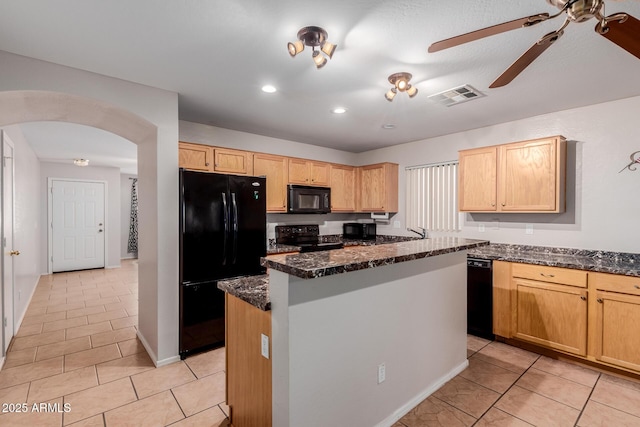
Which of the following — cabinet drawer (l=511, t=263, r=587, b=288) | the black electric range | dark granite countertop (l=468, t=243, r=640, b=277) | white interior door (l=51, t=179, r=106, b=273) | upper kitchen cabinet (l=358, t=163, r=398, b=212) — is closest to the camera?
dark granite countertop (l=468, t=243, r=640, b=277)

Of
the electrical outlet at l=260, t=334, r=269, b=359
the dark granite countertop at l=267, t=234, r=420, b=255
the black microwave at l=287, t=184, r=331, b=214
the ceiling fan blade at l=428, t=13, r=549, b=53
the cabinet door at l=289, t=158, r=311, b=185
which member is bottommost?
the electrical outlet at l=260, t=334, r=269, b=359

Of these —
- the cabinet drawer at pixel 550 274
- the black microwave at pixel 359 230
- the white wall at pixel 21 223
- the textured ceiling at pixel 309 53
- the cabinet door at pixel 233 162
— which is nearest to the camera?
the textured ceiling at pixel 309 53

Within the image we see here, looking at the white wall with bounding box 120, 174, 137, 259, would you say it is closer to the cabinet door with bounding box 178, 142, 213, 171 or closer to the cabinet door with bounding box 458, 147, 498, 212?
the cabinet door with bounding box 178, 142, 213, 171

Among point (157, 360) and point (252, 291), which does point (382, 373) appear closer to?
point (252, 291)

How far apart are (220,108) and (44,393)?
2.89 m

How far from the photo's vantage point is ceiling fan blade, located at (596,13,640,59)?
50.7 inches

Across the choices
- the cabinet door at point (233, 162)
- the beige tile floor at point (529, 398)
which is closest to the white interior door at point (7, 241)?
the cabinet door at point (233, 162)

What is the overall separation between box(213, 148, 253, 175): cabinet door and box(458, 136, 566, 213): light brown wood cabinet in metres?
2.75

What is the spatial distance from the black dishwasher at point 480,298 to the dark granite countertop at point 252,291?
2.53m

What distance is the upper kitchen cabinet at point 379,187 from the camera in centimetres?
496

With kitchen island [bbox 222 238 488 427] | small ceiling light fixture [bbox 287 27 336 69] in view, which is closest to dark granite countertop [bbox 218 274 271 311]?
kitchen island [bbox 222 238 488 427]

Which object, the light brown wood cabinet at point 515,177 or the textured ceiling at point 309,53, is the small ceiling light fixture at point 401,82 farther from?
the light brown wood cabinet at point 515,177

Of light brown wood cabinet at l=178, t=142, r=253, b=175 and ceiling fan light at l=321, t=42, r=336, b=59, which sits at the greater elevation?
ceiling fan light at l=321, t=42, r=336, b=59

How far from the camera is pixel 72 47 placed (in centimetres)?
209
